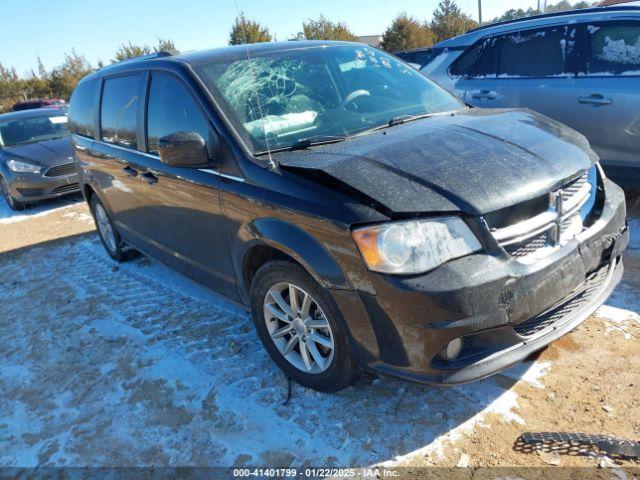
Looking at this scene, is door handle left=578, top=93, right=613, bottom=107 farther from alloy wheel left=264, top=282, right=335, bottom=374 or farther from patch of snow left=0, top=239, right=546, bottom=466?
alloy wheel left=264, top=282, right=335, bottom=374

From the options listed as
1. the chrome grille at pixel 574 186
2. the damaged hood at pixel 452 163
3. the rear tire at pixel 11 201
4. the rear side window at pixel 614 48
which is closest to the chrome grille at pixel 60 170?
the rear tire at pixel 11 201

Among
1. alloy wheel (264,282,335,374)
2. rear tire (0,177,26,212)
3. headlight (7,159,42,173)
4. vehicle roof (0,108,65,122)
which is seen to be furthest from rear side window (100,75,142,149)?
vehicle roof (0,108,65,122)

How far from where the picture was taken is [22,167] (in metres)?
8.16

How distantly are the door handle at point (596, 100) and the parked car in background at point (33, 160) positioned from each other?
720 cm

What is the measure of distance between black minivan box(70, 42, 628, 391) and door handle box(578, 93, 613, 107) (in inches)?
70.2

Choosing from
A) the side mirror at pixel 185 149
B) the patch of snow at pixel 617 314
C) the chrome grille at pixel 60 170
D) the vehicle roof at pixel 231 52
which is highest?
the vehicle roof at pixel 231 52

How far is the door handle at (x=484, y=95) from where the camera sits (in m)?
5.17

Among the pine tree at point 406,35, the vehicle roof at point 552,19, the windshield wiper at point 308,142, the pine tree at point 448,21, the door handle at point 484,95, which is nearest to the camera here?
the windshield wiper at point 308,142

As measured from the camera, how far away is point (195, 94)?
296 cm

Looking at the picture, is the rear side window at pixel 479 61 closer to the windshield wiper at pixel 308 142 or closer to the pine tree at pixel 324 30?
the windshield wiper at pixel 308 142

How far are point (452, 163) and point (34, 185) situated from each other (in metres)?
7.77

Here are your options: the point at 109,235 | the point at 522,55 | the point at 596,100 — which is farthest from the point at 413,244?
the point at 109,235

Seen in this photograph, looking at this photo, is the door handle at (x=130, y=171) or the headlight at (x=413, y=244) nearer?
the headlight at (x=413, y=244)

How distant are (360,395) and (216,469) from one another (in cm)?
83
